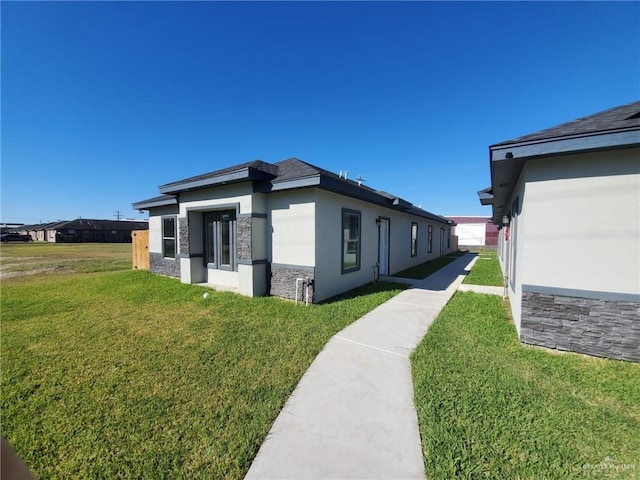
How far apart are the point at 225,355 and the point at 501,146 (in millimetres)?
5466

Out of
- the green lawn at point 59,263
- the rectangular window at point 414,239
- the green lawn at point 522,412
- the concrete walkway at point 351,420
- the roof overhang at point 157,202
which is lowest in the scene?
the concrete walkway at point 351,420

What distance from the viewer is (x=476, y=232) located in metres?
34.7

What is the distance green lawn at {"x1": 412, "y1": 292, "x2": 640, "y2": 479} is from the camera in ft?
6.84

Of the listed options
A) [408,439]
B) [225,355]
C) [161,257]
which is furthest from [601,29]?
[161,257]

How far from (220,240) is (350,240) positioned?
424cm

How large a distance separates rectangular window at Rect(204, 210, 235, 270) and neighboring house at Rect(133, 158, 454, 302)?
3 cm

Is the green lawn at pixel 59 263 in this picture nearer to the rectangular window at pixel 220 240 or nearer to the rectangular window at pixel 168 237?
the rectangular window at pixel 168 237

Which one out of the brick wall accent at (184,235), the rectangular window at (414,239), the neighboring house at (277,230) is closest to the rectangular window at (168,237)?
the neighboring house at (277,230)

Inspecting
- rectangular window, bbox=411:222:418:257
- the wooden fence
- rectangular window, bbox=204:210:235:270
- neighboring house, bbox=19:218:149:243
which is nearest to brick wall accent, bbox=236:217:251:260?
rectangular window, bbox=204:210:235:270

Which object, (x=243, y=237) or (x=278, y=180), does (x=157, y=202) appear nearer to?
(x=243, y=237)

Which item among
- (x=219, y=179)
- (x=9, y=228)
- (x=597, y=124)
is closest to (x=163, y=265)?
(x=219, y=179)

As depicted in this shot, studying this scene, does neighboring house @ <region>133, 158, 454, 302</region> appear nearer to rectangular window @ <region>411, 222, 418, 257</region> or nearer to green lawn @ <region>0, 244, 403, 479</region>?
green lawn @ <region>0, 244, 403, 479</region>

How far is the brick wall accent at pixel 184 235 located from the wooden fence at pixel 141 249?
469 cm

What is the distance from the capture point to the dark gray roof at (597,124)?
3.48 meters
